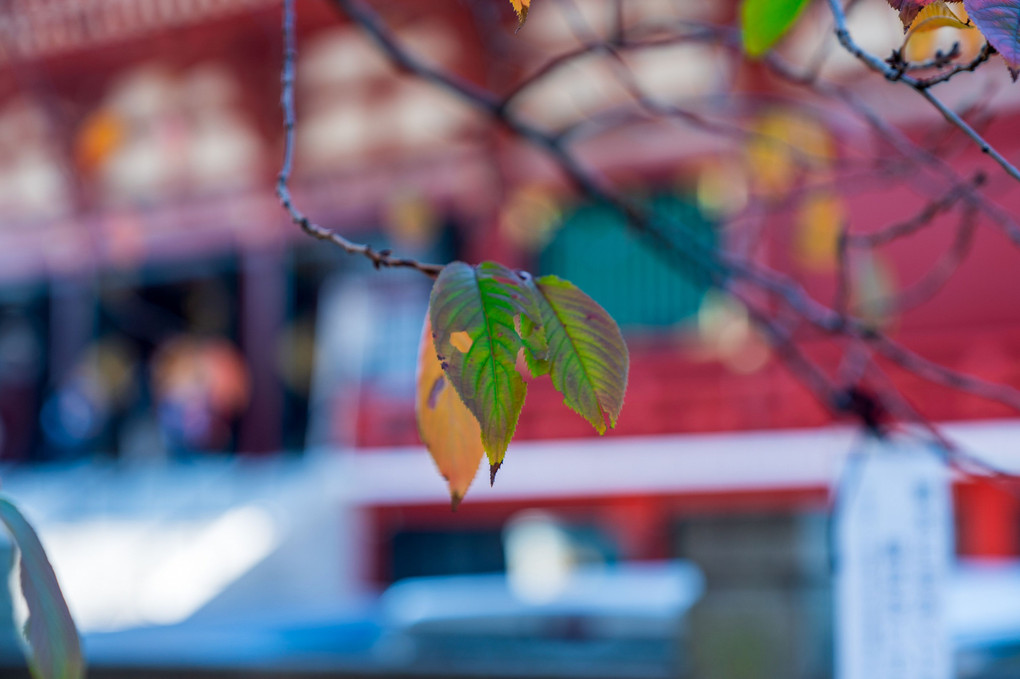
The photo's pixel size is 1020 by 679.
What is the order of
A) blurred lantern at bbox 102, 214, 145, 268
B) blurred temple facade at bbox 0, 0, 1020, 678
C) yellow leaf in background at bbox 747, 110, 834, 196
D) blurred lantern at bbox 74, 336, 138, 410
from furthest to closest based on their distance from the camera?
1. blurred lantern at bbox 74, 336, 138, 410
2. blurred lantern at bbox 102, 214, 145, 268
3. blurred temple facade at bbox 0, 0, 1020, 678
4. yellow leaf in background at bbox 747, 110, 834, 196

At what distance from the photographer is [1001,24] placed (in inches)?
21.6

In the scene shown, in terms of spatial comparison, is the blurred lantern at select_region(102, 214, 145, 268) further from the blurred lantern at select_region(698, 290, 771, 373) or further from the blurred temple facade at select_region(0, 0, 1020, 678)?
the blurred lantern at select_region(698, 290, 771, 373)

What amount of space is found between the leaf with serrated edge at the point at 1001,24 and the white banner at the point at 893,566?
779 mm

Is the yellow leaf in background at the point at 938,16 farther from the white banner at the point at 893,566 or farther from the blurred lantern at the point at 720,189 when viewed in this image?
the blurred lantern at the point at 720,189

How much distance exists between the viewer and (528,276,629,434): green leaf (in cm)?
59

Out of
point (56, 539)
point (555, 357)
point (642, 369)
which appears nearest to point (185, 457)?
point (56, 539)

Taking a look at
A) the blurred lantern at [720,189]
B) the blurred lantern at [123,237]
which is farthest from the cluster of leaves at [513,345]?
the blurred lantern at [123,237]

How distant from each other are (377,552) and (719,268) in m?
5.64

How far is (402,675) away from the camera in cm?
242

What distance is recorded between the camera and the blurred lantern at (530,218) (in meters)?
6.09

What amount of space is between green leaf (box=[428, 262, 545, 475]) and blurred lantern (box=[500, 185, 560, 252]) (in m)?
5.24

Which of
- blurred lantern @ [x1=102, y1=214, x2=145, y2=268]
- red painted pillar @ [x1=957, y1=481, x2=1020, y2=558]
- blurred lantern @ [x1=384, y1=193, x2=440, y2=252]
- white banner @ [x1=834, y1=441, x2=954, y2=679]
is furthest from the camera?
blurred lantern @ [x1=102, y1=214, x2=145, y2=268]

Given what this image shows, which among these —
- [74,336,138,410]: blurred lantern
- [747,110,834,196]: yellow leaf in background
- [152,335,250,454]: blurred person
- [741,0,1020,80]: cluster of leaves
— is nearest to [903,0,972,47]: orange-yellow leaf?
[741,0,1020,80]: cluster of leaves

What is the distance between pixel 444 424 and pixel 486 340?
7.3 inches
